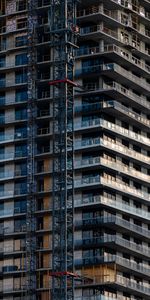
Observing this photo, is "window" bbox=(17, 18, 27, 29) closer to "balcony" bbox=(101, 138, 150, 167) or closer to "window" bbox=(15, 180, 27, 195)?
"balcony" bbox=(101, 138, 150, 167)

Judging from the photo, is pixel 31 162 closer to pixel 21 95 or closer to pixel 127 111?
pixel 21 95

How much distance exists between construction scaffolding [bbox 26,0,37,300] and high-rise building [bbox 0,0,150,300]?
13cm

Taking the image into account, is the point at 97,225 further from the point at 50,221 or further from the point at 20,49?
the point at 20,49

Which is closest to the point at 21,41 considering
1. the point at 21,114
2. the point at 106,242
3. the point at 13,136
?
the point at 21,114

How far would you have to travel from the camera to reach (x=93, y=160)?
565ft

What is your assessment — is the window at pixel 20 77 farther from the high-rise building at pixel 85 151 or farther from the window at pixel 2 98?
the window at pixel 2 98

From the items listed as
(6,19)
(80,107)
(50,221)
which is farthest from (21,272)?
(6,19)

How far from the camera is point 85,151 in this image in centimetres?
17400

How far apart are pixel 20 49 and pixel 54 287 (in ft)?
116

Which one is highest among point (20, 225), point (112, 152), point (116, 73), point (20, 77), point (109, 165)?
point (20, 77)

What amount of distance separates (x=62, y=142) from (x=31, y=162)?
585 centimetres

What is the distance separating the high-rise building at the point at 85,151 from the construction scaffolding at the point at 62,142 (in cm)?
57

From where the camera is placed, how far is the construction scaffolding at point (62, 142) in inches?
6565

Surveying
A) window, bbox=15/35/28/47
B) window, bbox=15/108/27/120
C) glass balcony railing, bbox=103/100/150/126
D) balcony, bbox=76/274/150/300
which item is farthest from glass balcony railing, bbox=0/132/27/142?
balcony, bbox=76/274/150/300
